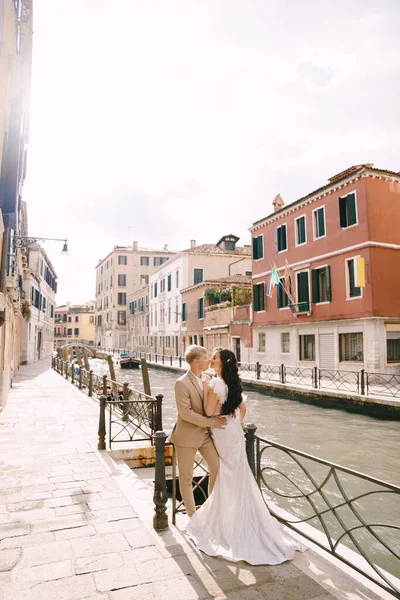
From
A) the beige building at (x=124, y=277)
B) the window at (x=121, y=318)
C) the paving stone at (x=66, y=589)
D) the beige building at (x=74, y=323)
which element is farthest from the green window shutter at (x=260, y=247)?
the beige building at (x=74, y=323)

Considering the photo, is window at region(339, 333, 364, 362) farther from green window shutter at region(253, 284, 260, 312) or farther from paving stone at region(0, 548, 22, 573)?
paving stone at region(0, 548, 22, 573)

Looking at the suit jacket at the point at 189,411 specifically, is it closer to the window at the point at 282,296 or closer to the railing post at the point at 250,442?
the railing post at the point at 250,442

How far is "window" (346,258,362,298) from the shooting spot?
18.6 metres

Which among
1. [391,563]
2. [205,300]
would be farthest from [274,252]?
[391,563]

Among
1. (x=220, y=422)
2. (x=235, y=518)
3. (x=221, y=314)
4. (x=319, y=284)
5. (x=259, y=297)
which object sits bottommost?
(x=235, y=518)

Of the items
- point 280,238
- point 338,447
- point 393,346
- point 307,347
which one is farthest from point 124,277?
point 338,447

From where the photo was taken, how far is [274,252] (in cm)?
2508

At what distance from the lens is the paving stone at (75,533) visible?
3779mm

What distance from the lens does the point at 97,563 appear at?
330cm

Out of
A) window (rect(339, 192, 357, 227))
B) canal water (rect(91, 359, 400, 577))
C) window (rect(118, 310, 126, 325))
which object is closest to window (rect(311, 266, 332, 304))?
window (rect(339, 192, 357, 227))

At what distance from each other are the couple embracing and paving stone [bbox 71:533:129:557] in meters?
0.63

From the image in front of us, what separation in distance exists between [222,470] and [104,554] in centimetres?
121

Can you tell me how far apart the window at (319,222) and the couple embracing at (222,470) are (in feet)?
61.2

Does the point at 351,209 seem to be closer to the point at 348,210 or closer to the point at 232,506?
the point at 348,210
